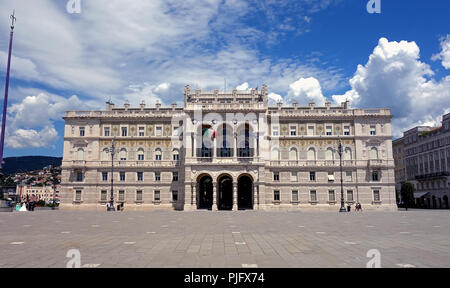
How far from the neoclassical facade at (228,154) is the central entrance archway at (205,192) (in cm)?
27

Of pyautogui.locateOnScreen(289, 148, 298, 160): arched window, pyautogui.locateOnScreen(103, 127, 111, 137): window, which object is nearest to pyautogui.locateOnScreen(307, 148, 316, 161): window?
pyautogui.locateOnScreen(289, 148, 298, 160): arched window

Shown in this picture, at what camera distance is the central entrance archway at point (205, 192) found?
65500 mm

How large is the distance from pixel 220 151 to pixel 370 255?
50236 millimetres

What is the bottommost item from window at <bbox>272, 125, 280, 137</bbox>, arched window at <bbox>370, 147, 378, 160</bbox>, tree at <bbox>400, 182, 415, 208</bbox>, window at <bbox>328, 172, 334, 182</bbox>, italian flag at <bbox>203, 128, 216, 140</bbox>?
tree at <bbox>400, 182, 415, 208</bbox>

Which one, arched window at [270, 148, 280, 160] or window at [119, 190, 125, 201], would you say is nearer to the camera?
window at [119, 190, 125, 201]

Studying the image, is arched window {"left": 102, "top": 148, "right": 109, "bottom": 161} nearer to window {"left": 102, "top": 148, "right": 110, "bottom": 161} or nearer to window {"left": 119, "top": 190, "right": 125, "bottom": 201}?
window {"left": 102, "top": 148, "right": 110, "bottom": 161}

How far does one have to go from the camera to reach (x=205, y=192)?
6731 centimetres

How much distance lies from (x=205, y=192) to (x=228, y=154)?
1054cm

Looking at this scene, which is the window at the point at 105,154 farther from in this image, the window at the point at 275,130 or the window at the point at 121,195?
the window at the point at 275,130

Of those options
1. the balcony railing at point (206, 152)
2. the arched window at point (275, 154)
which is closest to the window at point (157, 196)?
the balcony railing at point (206, 152)

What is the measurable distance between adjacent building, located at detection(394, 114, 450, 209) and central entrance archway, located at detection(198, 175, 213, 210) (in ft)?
155

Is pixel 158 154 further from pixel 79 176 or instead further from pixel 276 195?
pixel 276 195

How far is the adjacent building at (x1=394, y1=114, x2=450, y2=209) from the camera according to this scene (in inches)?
2820
